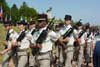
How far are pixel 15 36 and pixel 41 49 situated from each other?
2.18 meters

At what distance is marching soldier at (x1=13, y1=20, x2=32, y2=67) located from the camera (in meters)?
10.1

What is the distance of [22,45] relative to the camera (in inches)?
406

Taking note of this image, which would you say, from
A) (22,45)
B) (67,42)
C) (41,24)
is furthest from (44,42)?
(67,42)

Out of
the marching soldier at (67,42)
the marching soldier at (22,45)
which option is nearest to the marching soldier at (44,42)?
the marching soldier at (22,45)

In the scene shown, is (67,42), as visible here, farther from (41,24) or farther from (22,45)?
(41,24)

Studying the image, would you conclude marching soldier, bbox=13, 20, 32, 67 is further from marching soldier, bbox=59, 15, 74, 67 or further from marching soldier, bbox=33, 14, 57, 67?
marching soldier, bbox=59, 15, 74, 67

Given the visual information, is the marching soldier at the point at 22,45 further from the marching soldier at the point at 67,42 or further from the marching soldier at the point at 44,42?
the marching soldier at the point at 67,42

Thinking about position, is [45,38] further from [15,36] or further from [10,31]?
[10,31]

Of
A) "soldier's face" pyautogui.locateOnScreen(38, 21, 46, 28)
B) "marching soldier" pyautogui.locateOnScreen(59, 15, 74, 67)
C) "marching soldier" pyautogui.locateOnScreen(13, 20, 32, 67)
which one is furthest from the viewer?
"marching soldier" pyautogui.locateOnScreen(59, 15, 74, 67)

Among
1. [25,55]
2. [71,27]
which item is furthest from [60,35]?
[25,55]

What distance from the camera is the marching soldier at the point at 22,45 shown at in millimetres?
10087

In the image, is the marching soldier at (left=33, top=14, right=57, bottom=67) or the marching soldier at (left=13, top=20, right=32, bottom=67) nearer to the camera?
the marching soldier at (left=33, top=14, right=57, bottom=67)

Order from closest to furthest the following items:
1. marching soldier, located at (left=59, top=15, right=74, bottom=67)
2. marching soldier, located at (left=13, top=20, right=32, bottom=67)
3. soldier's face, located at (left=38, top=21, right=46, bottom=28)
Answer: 1. soldier's face, located at (left=38, top=21, right=46, bottom=28)
2. marching soldier, located at (left=13, top=20, right=32, bottom=67)
3. marching soldier, located at (left=59, top=15, right=74, bottom=67)

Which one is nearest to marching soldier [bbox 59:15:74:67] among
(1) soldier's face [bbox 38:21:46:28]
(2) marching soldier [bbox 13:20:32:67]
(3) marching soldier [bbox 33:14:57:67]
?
(2) marching soldier [bbox 13:20:32:67]
